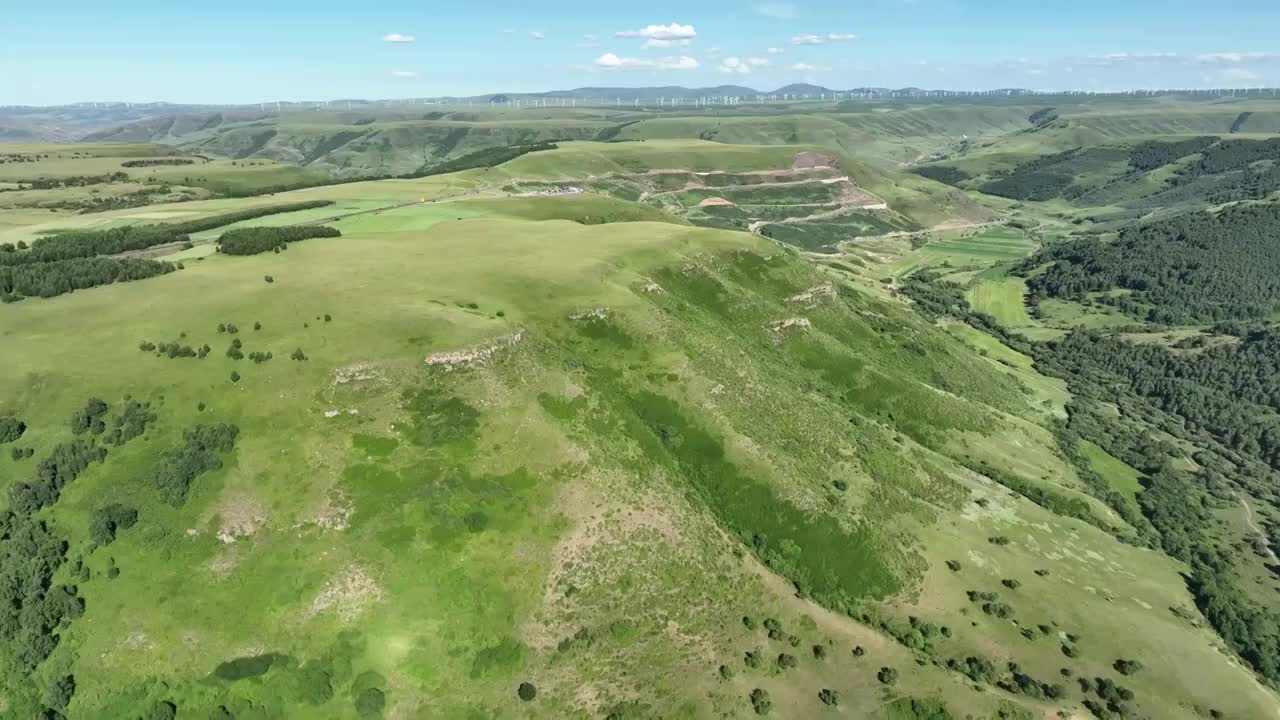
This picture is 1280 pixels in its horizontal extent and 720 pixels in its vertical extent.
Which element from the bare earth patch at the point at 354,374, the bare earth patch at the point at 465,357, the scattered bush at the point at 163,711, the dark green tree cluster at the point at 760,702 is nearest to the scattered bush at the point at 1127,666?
the dark green tree cluster at the point at 760,702

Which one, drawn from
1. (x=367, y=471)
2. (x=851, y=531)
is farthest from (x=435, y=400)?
(x=851, y=531)

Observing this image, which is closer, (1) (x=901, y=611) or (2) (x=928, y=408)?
(1) (x=901, y=611)

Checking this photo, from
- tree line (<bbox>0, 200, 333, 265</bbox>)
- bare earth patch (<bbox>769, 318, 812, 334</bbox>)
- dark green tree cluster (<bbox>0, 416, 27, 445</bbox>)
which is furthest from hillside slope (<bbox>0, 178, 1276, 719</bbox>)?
tree line (<bbox>0, 200, 333, 265</bbox>)

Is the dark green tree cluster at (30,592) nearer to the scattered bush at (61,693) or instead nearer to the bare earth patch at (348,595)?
the scattered bush at (61,693)

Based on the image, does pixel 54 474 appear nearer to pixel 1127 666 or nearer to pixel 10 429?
pixel 10 429

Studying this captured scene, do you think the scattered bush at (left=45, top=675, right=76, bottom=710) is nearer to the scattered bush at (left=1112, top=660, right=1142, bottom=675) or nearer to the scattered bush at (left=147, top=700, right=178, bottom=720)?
the scattered bush at (left=147, top=700, right=178, bottom=720)

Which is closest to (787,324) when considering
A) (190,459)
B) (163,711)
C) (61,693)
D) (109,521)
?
(190,459)

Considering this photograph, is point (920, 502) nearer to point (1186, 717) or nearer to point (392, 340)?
point (1186, 717)
